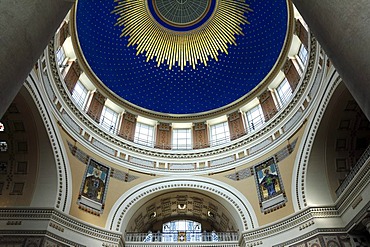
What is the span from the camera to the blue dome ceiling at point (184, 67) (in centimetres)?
2005

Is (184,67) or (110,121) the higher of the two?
(184,67)

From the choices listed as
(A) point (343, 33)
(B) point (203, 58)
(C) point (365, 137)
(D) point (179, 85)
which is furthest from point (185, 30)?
(A) point (343, 33)

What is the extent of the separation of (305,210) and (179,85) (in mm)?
13257

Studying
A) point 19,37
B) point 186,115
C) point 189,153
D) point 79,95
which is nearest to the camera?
point 19,37

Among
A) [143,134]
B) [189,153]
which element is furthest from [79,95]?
[189,153]

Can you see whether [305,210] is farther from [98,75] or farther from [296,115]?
[98,75]

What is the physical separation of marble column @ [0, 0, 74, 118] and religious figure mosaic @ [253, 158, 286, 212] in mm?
14510

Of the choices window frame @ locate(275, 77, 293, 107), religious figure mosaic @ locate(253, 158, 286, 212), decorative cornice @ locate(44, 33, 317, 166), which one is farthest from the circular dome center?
religious figure mosaic @ locate(253, 158, 286, 212)

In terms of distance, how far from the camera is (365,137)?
14727 millimetres

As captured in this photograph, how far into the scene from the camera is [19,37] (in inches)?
130

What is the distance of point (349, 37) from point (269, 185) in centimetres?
1439

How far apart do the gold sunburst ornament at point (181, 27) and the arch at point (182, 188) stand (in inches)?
368

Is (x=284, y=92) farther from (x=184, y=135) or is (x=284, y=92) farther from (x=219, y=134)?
(x=184, y=135)

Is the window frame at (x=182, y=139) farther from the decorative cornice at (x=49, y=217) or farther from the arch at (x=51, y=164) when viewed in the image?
the decorative cornice at (x=49, y=217)
